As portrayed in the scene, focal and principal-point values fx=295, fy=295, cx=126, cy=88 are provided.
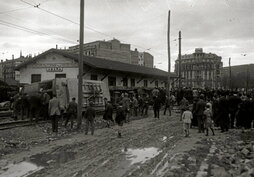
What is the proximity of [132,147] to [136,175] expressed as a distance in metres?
3.54

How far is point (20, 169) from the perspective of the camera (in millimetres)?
7844

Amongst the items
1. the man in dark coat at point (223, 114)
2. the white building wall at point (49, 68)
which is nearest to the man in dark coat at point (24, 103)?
the white building wall at point (49, 68)

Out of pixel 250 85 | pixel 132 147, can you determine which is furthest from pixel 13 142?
pixel 250 85

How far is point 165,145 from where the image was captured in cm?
1101

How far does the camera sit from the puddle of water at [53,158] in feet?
28.1

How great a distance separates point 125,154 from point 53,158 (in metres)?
2.25

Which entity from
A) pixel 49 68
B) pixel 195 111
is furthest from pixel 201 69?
pixel 195 111

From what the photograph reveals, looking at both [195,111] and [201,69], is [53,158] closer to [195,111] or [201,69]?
[195,111]

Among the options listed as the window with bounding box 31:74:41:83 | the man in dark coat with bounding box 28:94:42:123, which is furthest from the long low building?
the man in dark coat with bounding box 28:94:42:123

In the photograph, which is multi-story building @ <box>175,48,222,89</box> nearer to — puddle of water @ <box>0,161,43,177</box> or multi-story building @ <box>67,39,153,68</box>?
multi-story building @ <box>67,39,153,68</box>

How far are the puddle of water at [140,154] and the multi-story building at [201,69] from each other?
10348cm

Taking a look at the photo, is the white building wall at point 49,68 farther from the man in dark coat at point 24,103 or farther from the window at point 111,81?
the man in dark coat at point 24,103

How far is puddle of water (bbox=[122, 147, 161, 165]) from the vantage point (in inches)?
345

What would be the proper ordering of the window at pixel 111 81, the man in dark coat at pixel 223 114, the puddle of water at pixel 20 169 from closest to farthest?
the puddle of water at pixel 20 169
the man in dark coat at pixel 223 114
the window at pixel 111 81
